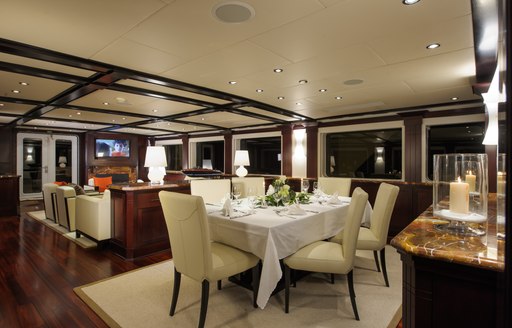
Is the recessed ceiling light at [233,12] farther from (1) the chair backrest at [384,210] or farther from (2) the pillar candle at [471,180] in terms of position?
(1) the chair backrest at [384,210]

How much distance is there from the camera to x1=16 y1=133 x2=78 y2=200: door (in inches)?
344

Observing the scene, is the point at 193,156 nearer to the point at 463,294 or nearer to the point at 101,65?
the point at 101,65

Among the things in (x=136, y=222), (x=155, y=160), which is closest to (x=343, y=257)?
(x=136, y=222)

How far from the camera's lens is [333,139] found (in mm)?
6910

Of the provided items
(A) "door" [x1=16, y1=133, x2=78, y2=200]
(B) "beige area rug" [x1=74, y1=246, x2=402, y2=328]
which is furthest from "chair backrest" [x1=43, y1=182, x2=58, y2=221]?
(A) "door" [x1=16, y1=133, x2=78, y2=200]

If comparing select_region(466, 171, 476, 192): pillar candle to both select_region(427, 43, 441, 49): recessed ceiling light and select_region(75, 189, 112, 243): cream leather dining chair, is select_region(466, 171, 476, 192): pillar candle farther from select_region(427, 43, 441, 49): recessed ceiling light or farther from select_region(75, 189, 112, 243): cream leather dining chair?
select_region(75, 189, 112, 243): cream leather dining chair

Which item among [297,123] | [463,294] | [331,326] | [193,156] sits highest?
[297,123]

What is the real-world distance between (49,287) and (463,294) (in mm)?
3430

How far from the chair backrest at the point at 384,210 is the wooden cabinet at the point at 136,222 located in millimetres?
2837

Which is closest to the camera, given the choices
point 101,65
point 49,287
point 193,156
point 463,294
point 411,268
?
point 463,294

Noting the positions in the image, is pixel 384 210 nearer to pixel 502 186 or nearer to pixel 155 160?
pixel 502 186

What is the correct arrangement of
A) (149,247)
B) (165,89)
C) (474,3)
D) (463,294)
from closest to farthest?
(463,294)
(474,3)
(149,247)
(165,89)

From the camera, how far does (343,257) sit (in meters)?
2.28

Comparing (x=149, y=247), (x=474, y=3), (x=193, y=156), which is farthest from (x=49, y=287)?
(x=193, y=156)
